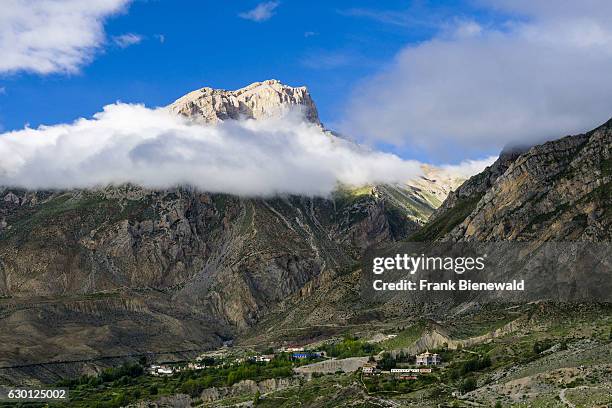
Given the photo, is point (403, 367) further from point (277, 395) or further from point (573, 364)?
point (573, 364)

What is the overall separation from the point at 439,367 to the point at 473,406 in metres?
48.0

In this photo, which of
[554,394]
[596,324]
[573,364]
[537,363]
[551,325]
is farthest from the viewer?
[551,325]

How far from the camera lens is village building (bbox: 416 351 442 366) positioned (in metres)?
189

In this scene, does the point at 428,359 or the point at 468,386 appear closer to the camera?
the point at 468,386

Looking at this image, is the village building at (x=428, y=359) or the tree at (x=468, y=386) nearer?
the tree at (x=468, y=386)

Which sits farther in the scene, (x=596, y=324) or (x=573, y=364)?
(x=596, y=324)

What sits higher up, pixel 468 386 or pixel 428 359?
pixel 428 359

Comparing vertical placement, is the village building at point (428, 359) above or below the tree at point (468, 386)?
above

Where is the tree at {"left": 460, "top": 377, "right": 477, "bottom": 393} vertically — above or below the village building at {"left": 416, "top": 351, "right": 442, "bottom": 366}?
below

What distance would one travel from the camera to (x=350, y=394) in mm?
163625

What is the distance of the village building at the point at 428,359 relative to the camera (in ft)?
620

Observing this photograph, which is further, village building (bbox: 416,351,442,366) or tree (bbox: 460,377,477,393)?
village building (bbox: 416,351,442,366)

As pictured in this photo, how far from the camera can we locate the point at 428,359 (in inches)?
7525

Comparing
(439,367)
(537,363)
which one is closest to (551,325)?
(439,367)
